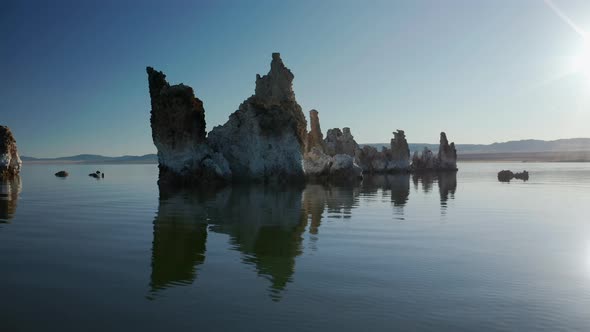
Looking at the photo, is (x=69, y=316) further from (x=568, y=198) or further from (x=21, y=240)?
(x=568, y=198)

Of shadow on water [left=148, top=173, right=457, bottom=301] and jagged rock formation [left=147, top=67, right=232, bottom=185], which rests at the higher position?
jagged rock formation [left=147, top=67, right=232, bottom=185]

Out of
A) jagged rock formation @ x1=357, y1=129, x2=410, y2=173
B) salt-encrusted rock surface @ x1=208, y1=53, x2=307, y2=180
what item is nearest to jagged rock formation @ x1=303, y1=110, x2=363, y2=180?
salt-encrusted rock surface @ x1=208, y1=53, x2=307, y2=180

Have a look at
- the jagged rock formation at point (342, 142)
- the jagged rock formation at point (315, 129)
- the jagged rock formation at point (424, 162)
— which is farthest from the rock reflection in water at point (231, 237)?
the jagged rock formation at point (424, 162)

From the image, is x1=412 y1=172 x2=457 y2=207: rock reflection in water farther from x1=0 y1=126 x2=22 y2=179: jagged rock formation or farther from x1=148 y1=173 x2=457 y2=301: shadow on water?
x1=0 y1=126 x2=22 y2=179: jagged rock formation

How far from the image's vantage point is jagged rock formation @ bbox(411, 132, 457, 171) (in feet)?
368

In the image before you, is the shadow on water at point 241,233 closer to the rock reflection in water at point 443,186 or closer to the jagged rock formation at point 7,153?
the rock reflection in water at point 443,186

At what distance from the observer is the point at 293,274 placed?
445 inches

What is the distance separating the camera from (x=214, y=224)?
20.4 meters

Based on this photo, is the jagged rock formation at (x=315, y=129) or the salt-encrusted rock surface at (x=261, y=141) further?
the jagged rock formation at (x=315, y=129)

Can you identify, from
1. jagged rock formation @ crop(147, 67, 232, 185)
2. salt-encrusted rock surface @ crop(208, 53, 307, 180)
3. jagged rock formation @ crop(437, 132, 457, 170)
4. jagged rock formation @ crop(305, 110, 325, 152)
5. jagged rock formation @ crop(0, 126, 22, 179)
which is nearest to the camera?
jagged rock formation @ crop(147, 67, 232, 185)

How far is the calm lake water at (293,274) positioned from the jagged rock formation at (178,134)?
98.0 ft

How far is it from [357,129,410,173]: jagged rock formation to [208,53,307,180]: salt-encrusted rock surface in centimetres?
4450

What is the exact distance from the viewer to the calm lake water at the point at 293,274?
8086mm

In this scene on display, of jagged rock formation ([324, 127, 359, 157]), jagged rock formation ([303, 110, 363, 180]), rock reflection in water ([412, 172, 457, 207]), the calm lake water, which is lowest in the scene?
the calm lake water
